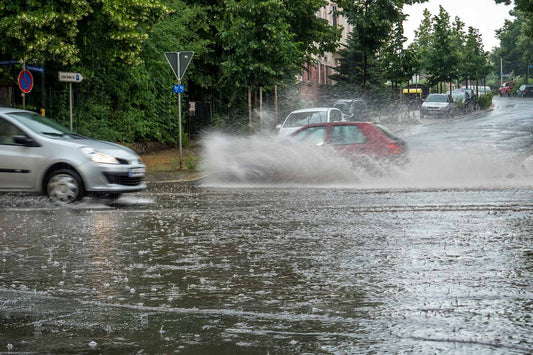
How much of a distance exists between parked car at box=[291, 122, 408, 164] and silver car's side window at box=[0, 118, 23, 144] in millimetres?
6301

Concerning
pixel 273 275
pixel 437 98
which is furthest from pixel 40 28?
pixel 437 98

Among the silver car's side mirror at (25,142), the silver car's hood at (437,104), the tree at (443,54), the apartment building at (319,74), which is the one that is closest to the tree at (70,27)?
the silver car's side mirror at (25,142)

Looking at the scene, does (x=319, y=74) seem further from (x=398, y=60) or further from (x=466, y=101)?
(x=398, y=60)

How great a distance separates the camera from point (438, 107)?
5344 cm

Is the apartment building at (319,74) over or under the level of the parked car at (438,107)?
over

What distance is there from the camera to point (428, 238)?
27.6ft

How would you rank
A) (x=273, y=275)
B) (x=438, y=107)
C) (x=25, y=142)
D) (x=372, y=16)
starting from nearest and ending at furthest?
(x=273, y=275)
(x=25, y=142)
(x=372, y=16)
(x=438, y=107)

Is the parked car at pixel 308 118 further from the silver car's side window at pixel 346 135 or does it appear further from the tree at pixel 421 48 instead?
the tree at pixel 421 48

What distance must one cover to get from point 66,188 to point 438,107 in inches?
1725

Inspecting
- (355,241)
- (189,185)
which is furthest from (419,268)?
(189,185)

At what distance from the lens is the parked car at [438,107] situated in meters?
53.4

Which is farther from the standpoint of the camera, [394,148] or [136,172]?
[394,148]

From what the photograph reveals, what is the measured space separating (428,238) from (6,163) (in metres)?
7.51

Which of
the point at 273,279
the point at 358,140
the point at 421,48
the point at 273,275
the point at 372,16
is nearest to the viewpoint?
the point at 273,279
